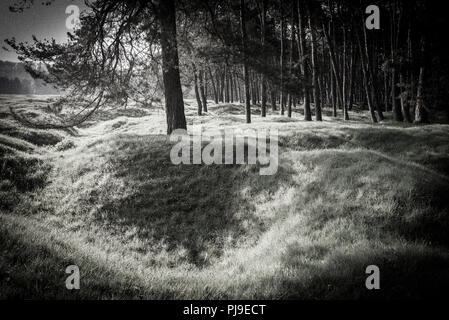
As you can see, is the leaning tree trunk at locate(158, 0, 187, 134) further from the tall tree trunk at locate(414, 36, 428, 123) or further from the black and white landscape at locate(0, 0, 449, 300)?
the tall tree trunk at locate(414, 36, 428, 123)

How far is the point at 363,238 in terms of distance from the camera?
240 inches

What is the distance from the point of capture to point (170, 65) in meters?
12.6

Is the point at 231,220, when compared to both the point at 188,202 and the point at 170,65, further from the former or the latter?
the point at 170,65

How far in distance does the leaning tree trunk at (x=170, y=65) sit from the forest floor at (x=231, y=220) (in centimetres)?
121

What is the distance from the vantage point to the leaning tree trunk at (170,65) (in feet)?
38.7

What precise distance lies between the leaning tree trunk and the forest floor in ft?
3.98

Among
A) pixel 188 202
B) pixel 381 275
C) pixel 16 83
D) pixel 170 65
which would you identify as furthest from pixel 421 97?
pixel 16 83

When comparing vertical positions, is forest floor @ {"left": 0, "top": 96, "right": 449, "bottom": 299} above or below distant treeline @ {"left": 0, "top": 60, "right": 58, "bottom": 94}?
below

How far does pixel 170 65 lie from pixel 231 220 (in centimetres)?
733

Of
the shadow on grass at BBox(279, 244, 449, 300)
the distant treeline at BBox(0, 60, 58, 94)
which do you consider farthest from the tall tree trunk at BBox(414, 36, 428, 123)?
the distant treeline at BBox(0, 60, 58, 94)

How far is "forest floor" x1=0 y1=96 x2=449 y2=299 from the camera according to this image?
15.3 ft

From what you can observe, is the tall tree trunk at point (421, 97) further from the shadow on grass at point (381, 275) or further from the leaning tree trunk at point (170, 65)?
the shadow on grass at point (381, 275)

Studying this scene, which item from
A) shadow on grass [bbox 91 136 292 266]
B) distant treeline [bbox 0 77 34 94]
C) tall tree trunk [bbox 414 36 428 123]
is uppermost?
distant treeline [bbox 0 77 34 94]

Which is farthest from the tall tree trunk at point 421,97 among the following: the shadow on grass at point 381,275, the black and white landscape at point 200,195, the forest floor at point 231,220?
the shadow on grass at point 381,275
